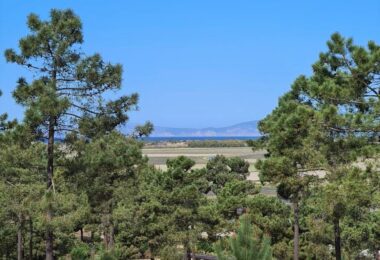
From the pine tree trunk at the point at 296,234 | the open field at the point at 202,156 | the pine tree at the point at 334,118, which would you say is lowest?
the pine tree trunk at the point at 296,234

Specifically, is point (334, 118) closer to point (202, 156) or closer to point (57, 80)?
point (57, 80)

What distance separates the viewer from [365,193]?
41.0 ft

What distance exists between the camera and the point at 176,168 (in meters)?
21.5

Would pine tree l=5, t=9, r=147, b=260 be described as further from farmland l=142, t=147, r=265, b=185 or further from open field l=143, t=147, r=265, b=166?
open field l=143, t=147, r=265, b=166

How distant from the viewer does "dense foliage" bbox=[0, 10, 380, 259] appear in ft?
43.0

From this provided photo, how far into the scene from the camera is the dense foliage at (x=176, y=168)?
13.1 metres

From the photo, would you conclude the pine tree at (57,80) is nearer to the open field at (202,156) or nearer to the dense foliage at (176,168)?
the dense foliage at (176,168)

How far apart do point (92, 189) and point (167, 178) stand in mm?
3581

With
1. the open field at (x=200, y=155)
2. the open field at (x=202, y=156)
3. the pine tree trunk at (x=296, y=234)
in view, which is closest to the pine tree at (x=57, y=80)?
the pine tree trunk at (x=296, y=234)

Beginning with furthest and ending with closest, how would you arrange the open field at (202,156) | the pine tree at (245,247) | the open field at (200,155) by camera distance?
the open field at (200,155)
the open field at (202,156)
the pine tree at (245,247)

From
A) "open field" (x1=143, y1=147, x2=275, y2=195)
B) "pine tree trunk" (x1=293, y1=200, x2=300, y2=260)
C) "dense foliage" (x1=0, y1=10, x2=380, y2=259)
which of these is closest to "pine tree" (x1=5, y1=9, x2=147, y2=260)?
"dense foliage" (x1=0, y1=10, x2=380, y2=259)

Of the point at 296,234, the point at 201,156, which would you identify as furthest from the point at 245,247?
the point at 201,156

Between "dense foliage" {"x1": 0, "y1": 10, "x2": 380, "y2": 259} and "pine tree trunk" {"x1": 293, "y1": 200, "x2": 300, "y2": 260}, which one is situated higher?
"dense foliage" {"x1": 0, "y1": 10, "x2": 380, "y2": 259}

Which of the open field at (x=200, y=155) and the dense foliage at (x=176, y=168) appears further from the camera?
the open field at (x=200, y=155)
